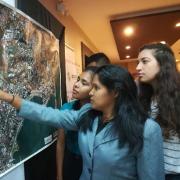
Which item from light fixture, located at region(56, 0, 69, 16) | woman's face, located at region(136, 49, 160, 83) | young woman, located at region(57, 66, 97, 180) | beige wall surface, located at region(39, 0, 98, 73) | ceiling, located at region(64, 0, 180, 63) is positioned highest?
ceiling, located at region(64, 0, 180, 63)

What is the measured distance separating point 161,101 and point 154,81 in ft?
0.46

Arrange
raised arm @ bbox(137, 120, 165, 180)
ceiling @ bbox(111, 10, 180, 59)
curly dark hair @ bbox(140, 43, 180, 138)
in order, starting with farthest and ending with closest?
ceiling @ bbox(111, 10, 180, 59), curly dark hair @ bbox(140, 43, 180, 138), raised arm @ bbox(137, 120, 165, 180)

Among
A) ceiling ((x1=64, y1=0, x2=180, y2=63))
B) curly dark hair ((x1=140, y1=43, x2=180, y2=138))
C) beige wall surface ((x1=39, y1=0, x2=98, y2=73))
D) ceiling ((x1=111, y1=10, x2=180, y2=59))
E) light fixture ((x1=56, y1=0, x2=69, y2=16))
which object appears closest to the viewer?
curly dark hair ((x1=140, y1=43, x2=180, y2=138))

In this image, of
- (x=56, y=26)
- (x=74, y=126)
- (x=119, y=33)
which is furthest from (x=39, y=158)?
(x=119, y=33)

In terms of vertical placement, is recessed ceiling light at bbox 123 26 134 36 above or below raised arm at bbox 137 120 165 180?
above

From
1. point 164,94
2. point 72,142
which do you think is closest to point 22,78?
point 72,142

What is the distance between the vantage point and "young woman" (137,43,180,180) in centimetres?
131

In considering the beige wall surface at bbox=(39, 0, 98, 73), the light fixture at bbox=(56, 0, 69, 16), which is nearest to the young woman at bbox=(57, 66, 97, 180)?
the beige wall surface at bbox=(39, 0, 98, 73)

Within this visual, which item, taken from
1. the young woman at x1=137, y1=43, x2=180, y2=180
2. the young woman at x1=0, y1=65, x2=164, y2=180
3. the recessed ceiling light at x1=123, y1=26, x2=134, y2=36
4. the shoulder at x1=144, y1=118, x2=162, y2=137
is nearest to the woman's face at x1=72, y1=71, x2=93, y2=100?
the young woman at x1=137, y1=43, x2=180, y2=180

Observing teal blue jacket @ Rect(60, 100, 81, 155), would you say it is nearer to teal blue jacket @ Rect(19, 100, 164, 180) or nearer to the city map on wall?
the city map on wall

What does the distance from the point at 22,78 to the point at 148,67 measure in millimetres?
785

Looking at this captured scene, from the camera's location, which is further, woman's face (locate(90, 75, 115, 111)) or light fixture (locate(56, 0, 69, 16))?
light fixture (locate(56, 0, 69, 16))

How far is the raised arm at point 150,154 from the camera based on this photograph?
109 centimetres

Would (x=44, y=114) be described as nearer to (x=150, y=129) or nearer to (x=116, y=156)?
(x=116, y=156)
